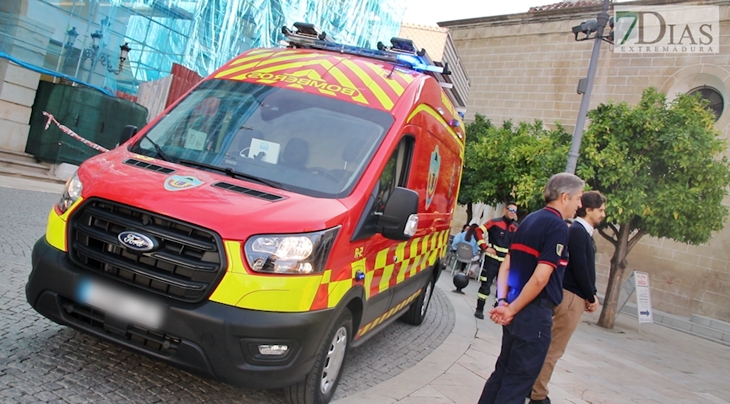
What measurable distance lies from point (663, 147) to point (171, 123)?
11.0 meters

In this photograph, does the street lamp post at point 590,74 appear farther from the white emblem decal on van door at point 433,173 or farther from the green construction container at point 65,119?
the green construction container at point 65,119

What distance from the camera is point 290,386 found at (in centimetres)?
385

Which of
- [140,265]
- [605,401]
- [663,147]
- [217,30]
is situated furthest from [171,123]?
[217,30]

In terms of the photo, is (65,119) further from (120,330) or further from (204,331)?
(204,331)

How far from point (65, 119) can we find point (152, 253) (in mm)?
14238

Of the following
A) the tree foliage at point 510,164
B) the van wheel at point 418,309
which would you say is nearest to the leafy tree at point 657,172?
the tree foliage at point 510,164

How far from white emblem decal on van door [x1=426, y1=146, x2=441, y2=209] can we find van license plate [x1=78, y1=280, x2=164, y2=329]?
125 inches

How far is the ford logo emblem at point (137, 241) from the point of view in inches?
132

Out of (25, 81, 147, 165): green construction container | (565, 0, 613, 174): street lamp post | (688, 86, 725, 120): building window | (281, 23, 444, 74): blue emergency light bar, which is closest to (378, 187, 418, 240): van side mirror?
(281, 23, 444, 74): blue emergency light bar

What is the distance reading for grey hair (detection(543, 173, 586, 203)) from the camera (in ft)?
12.7

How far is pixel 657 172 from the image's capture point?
12.8m

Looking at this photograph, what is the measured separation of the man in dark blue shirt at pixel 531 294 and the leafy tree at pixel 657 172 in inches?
363

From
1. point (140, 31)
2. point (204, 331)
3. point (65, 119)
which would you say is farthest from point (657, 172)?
point (140, 31)

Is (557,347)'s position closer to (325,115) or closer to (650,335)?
(325,115)
